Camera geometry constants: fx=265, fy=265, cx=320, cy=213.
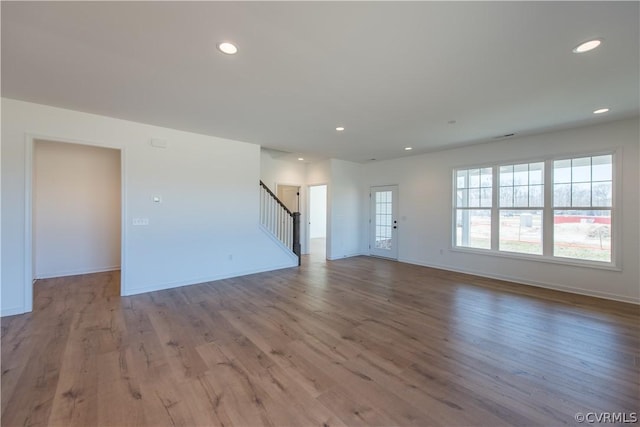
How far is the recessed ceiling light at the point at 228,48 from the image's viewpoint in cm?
221

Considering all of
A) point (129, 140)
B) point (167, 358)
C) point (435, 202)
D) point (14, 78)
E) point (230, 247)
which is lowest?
point (167, 358)

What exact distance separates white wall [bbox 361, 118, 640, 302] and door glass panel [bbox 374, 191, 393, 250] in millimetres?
349

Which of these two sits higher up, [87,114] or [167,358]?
[87,114]

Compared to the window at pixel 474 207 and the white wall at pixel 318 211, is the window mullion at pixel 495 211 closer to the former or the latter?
the window at pixel 474 207

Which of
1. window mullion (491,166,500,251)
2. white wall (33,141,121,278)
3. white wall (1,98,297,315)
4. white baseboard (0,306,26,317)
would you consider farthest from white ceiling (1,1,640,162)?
white baseboard (0,306,26,317)

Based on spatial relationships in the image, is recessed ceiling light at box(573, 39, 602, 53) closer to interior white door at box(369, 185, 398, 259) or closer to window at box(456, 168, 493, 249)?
window at box(456, 168, 493, 249)

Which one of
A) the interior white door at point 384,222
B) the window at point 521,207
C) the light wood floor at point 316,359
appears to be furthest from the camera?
the interior white door at point 384,222

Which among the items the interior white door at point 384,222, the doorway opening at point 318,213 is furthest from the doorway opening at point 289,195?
the doorway opening at point 318,213

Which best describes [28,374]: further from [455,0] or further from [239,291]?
[455,0]

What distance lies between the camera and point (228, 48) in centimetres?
226

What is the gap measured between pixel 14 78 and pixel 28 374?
115 inches

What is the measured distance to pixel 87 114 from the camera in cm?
384

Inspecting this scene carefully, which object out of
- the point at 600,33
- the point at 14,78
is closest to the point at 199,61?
the point at 14,78

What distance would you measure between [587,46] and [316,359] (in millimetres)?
3574
